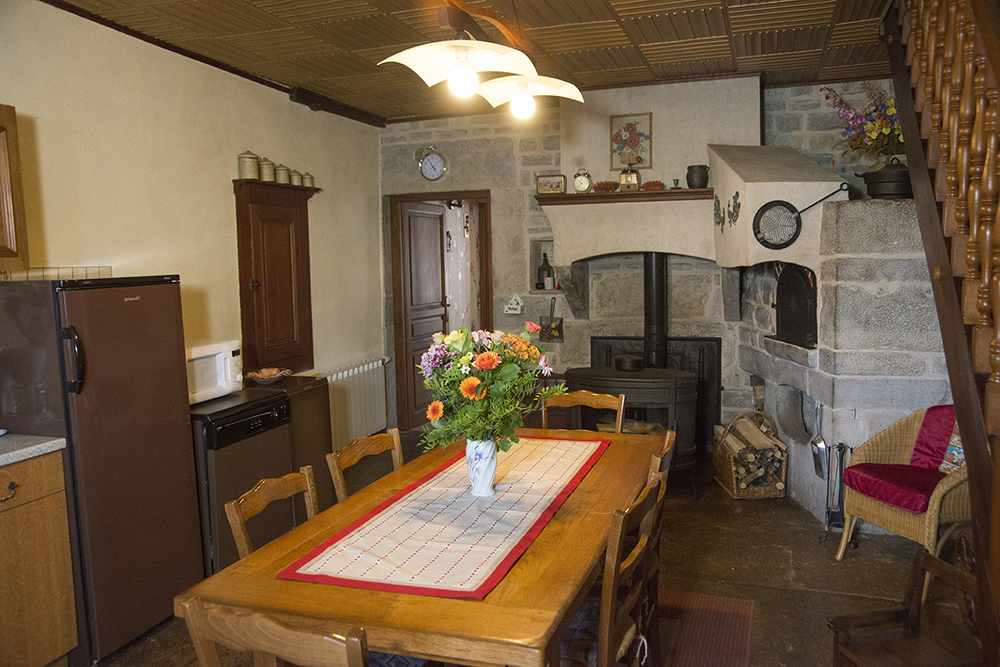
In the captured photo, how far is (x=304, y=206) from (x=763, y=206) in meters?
2.97

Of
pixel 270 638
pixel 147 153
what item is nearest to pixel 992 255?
pixel 270 638

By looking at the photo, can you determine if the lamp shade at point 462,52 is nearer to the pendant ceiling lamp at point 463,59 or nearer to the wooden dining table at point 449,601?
the pendant ceiling lamp at point 463,59

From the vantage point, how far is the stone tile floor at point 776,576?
2807mm

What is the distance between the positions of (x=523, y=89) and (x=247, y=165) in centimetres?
248

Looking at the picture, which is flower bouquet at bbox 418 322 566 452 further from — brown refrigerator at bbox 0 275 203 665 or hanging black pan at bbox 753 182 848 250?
hanging black pan at bbox 753 182 848 250

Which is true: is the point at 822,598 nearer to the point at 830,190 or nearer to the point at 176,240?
the point at 830,190

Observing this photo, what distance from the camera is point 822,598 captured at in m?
3.14

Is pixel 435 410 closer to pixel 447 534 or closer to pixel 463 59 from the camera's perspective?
pixel 447 534

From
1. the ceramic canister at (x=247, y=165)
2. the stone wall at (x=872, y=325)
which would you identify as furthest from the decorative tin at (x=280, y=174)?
the stone wall at (x=872, y=325)

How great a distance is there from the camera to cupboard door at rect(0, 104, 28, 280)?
277cm

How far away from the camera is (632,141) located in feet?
16.4

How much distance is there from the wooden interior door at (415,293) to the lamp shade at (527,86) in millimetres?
3617

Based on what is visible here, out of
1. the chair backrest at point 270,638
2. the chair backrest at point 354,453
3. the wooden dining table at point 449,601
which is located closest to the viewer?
the chair backrest at point 270,638

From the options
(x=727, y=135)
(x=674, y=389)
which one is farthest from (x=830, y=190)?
(x=674, y=389)
